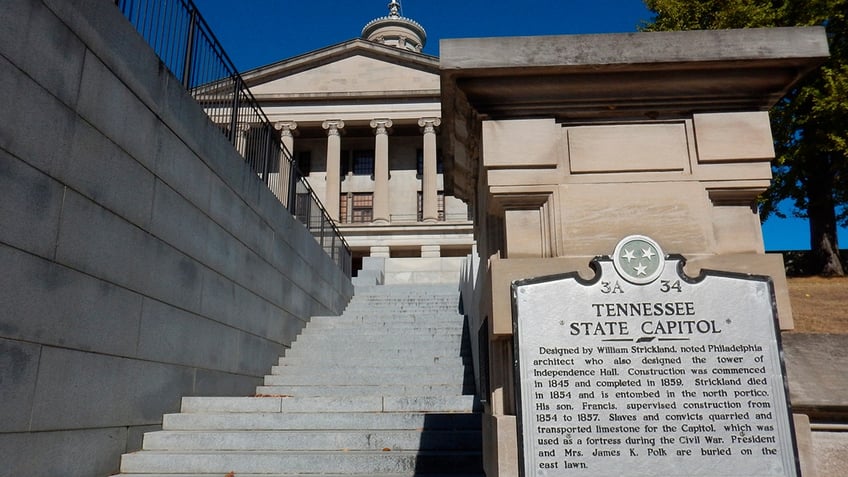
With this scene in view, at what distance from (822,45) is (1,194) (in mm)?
5468

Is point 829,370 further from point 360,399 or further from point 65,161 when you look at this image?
point 65,161

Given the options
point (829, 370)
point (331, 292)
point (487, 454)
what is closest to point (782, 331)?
point (829, 370)

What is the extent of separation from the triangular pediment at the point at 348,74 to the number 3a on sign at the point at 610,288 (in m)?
40.1

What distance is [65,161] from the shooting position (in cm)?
534

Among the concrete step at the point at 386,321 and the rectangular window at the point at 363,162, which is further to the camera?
the rectangular window at the point at 363,162

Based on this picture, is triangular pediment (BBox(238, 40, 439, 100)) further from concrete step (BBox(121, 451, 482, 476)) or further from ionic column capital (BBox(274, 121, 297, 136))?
concrete step (BBox(121, 451, 482, 476))

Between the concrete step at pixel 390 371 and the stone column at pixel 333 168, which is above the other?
the stone column at pixel 333 168

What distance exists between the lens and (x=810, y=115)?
2123cm

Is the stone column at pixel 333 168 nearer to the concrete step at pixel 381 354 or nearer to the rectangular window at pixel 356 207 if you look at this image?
the rectangular window at pixel 356 207

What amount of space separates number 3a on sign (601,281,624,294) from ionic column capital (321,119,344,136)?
40.0 metres

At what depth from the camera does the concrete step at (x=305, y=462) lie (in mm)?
5914

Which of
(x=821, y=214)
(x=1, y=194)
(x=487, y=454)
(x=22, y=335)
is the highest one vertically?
(x=821, y=214)

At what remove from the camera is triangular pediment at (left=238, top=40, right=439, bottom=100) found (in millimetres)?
42406

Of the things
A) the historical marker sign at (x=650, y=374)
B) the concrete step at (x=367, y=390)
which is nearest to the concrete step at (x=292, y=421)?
the concrete step at (x=367, y=390)
